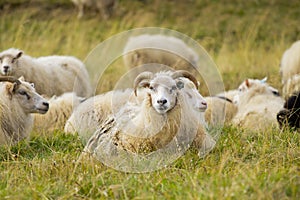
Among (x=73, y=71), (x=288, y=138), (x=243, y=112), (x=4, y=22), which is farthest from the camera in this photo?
(x=4, y=22)

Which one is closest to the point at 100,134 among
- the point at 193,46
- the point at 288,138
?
the point at 288,138

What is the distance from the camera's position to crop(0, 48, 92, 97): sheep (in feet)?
31.2

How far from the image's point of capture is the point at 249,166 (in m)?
4.97

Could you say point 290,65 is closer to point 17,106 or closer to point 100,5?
point 17,106

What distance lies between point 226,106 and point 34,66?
10.0 ft

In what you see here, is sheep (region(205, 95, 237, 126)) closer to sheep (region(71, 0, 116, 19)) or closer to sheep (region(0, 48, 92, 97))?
sheep (region(0, 48, 92, 97))

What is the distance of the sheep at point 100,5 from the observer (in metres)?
20.9

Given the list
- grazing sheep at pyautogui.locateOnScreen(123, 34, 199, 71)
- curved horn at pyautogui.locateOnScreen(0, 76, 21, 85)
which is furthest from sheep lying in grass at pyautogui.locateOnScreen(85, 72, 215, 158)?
grazing sheep at pyautogui.locateOnScreen(123, 34, 199, 71)

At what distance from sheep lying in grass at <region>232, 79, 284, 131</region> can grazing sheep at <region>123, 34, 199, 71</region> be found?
2.40 metres

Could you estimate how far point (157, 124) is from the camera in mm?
5910

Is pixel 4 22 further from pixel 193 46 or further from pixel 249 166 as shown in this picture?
pixel 249 166

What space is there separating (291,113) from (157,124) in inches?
86.8

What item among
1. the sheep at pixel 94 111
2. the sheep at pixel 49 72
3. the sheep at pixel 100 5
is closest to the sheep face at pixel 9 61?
the sheep at pixel 49 72

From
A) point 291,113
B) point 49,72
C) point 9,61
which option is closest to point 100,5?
point 49,72
